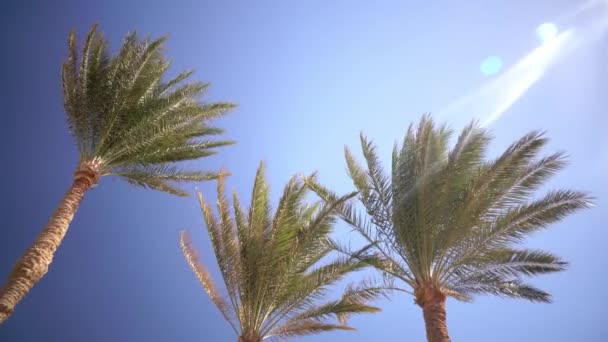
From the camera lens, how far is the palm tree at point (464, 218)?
28.2 ft

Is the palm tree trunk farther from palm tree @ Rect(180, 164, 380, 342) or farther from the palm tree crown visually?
palm tree @ Rect(180, 164, 380, 342)

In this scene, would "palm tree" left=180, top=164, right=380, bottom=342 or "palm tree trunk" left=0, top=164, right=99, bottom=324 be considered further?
"palm tree" left=180, top=164, right=380, bottom=342

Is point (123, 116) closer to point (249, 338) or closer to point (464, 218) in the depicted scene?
point (249, 338)

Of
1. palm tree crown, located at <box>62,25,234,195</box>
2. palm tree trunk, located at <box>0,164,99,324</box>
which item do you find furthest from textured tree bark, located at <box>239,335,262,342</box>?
palm tree crown, located at <box>62,25,234,195</box>

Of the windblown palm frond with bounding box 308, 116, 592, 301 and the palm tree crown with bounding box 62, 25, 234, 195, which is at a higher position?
the palm tree crown with bounding box 62, 25, 234, 195

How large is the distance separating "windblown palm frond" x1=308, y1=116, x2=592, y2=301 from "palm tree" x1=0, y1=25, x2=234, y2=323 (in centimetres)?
520

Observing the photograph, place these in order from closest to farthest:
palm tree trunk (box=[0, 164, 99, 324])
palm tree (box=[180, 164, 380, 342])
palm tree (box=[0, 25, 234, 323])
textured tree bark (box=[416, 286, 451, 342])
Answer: palm tree trunk (box=[0, 164, 99, 324]) < textured tree bark (box=[416, 286, 451, 342]) < palm tree (box=[180, 164, 380, 342]) < palm tree (box=[0, 25, 234, 323])

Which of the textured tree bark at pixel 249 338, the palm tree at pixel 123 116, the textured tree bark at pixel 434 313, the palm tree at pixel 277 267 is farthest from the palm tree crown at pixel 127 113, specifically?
the textured tree bark at pixel 434 313

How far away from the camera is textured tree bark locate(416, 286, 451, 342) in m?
8.02

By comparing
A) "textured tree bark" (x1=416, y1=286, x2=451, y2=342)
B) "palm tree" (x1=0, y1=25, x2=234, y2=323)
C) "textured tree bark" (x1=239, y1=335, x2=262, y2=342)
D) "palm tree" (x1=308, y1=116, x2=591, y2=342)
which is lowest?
"textured tree bark" (x1=239, y1=335, x2=262, y2=342)

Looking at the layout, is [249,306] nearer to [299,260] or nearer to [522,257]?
[299,260]

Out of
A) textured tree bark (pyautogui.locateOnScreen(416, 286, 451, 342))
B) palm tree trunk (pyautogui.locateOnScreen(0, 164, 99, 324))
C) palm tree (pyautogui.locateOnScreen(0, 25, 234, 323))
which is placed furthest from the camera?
palm tree (pyautogui.locateOnScreen(0, 25, 234, 323))

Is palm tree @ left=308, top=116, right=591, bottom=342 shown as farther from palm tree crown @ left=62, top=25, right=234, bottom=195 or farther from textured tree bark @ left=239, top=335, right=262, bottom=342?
palm tree crown @ left=62, top=25, right=234, bottom=195

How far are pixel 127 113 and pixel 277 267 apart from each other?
563cm
